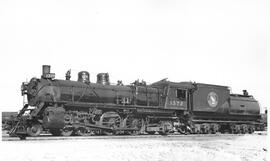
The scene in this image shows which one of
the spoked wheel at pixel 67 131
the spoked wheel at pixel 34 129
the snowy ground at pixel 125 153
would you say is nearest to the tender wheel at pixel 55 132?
the spoked wheel at pixel 67 131

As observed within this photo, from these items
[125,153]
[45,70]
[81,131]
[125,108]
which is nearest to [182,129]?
[125,108]

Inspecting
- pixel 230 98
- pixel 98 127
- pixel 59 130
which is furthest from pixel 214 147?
pixel 230 98

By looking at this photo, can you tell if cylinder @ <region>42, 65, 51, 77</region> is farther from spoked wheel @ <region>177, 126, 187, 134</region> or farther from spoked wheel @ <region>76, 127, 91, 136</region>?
spoked wheel @ <region>177, 126, 187, 134</region>

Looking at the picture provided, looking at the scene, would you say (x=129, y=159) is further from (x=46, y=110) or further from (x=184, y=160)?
(x=46, y=110)

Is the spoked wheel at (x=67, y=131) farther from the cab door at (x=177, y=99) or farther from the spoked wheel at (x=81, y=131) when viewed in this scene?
the cab door at (x=177, y=99)

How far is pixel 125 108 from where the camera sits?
2055cm

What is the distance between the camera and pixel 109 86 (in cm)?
2073

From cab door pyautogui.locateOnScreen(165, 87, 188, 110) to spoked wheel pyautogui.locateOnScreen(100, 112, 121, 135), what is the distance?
4241 mm

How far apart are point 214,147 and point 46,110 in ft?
28.2

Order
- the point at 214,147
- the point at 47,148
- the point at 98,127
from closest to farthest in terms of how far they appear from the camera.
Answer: the point at 47,148 → the point at 214,147 → the point at 98,127

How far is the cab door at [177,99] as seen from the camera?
2294 cm

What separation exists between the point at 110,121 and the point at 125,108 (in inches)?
55.4

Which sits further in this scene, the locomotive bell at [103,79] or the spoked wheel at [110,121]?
the locomotive bell at [103,79]

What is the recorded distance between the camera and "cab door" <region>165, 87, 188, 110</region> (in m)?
22.9
